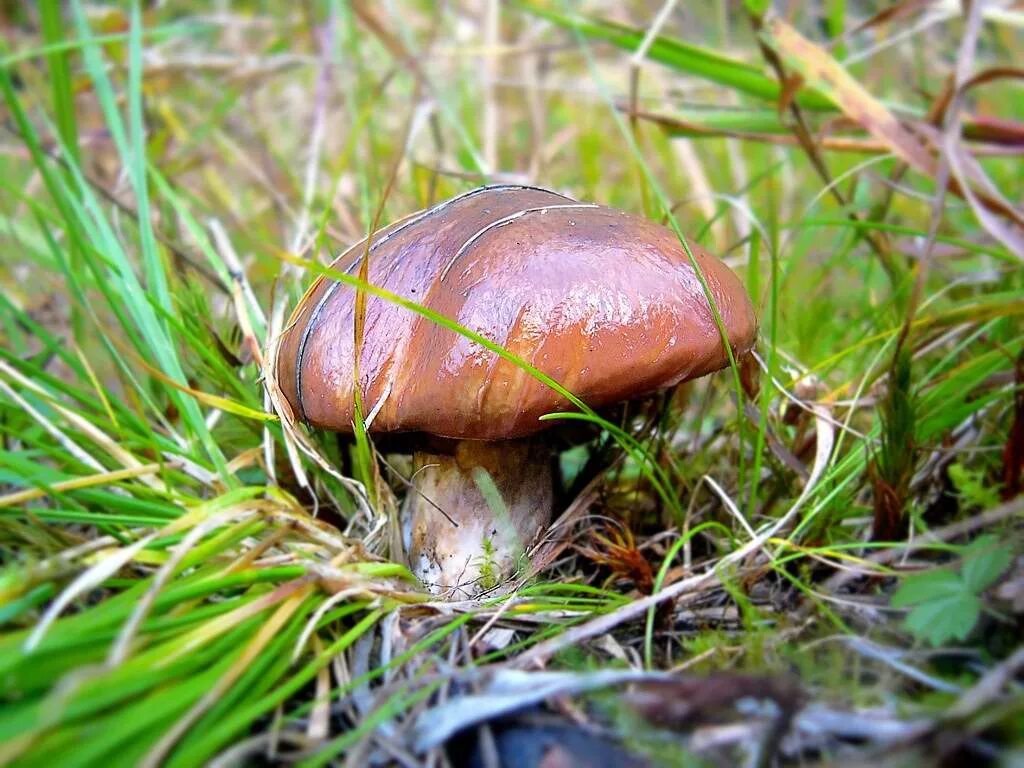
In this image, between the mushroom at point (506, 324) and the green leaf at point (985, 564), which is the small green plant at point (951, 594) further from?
the mushroom at point (506, 324)

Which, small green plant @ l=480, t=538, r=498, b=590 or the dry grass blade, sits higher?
the dry grass blade

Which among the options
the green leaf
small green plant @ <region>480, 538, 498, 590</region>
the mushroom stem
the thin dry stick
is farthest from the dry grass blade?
small green plant @ <region>480, 538, 498, 590</region>

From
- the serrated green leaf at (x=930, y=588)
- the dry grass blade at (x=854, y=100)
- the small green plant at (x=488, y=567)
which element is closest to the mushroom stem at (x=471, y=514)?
the small green plant at (x=488, y=567)

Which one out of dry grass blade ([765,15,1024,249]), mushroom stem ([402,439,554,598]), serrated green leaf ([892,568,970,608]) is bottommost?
serrated green leaf ([892,568,970,608])

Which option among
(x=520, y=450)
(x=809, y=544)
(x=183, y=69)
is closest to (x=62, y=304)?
(x=183, y=69)

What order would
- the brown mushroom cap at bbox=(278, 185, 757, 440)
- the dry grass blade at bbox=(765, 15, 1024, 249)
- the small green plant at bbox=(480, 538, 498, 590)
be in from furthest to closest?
the dry grass blade at bbox=(765, 15, 1024, 249) < the small green plant at bbox=(480, 538, 498, 590) < the brown mushroom cap at bbox=(278, 185, 757, 440)

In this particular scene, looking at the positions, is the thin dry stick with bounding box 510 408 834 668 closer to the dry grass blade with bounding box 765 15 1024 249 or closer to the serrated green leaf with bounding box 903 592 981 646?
the serrated green leaf with bounding box 903 592 981 646
